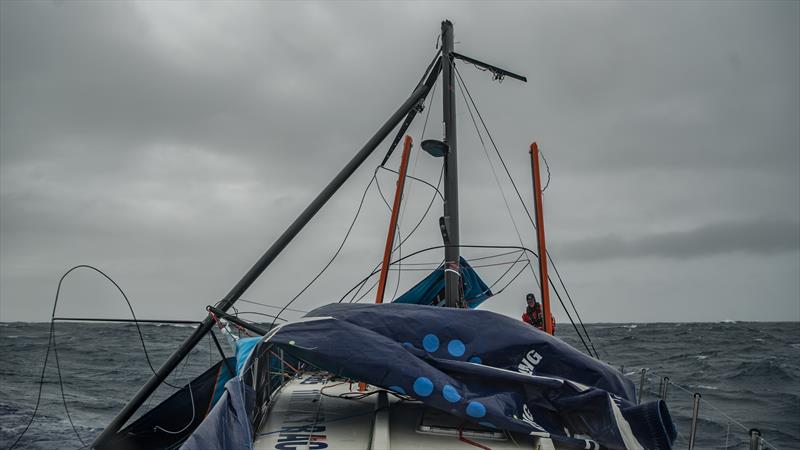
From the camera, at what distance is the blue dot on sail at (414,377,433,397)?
4.57 metres

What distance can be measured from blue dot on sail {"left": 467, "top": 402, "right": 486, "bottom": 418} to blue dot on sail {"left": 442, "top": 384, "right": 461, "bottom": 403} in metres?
0.12

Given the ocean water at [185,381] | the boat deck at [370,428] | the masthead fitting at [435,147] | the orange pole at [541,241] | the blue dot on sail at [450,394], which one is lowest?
the ocean water at [185,381]

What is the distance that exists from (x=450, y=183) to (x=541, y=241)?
5.20ft

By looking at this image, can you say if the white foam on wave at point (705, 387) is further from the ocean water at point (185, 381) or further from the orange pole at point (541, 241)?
the orange pole at point (541, 241)

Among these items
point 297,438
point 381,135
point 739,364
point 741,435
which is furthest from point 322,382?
point 739,364

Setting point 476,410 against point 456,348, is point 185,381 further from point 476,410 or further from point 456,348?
point 476,410

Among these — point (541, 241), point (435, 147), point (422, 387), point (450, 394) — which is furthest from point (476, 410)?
point (435, 147)

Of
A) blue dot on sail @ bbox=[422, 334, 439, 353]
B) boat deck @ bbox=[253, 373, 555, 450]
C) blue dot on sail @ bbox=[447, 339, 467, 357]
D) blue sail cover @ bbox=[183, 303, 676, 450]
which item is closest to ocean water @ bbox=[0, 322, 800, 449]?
blue sail cover @ bbox=[183, 303, 676, 450]

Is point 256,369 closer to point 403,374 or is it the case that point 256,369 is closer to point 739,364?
point 403,374

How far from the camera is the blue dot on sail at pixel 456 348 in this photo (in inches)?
195

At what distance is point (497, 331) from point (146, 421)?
4539mm

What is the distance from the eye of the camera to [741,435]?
1245 cm

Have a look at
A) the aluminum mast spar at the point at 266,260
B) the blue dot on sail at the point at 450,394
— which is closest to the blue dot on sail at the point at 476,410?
the blue dot on sail at the point at 450,394

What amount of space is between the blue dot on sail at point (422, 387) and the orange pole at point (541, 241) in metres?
3.01
